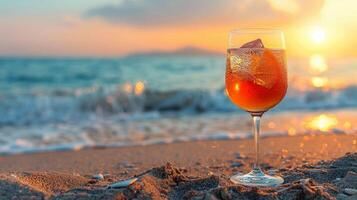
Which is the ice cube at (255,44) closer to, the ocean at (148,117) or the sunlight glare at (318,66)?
the ocean at (148,117)

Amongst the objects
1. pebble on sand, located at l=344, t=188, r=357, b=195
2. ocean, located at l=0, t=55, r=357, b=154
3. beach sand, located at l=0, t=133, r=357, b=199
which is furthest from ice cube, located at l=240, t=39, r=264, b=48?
ocean, located at l=0, t=55, r=357, b=154

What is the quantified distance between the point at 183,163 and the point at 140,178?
174cm

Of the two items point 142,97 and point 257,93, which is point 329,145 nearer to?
point 257,93

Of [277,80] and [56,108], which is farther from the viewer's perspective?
[56,108]

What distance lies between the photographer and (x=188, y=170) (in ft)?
13.5

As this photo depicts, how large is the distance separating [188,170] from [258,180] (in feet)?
3.36

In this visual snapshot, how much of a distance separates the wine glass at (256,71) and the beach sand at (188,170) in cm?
37

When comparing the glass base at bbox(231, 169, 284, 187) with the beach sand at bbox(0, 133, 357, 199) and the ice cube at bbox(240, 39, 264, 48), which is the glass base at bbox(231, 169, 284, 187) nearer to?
the beach sand at bbox(0, 133, 357, 199)

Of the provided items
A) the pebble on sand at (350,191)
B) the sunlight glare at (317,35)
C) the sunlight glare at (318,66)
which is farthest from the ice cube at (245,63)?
the sunlight glare at (318,66)

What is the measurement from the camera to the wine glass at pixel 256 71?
311 cm

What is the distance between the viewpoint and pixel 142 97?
43.1ft

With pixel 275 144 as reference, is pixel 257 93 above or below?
above

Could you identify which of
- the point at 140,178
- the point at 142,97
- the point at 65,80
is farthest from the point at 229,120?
the point at 65,80

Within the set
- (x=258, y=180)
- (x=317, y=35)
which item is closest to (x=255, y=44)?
(x=258, y=180)
